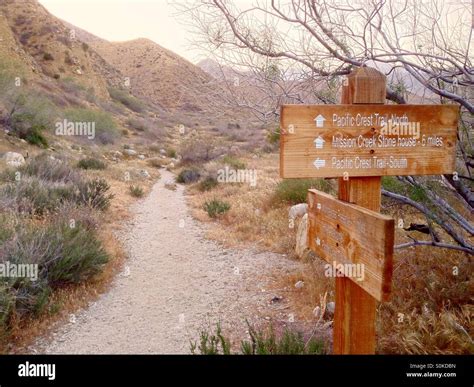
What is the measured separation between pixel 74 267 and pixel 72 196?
3461 mm

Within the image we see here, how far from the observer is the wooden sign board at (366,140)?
2217 mm

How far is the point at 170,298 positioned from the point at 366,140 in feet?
12.7

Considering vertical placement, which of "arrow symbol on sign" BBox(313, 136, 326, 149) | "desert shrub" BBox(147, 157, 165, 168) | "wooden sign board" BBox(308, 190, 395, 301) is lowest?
"wooden sign board" BBox(308, 190, 395, 301)

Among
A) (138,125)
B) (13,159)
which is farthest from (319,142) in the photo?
(138,125)

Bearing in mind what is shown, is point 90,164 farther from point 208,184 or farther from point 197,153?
point 197,153

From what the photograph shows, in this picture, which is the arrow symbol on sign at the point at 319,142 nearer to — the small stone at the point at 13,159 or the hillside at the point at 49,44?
the small stone at the point at 13,159

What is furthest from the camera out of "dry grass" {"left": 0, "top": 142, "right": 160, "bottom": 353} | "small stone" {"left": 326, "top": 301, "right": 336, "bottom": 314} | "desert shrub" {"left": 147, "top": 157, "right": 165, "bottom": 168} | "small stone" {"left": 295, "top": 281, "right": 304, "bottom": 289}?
"desert shrub" {"left": 147, "top": 157, "right": 165, "bottom": 168}

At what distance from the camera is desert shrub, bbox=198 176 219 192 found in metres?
13.1

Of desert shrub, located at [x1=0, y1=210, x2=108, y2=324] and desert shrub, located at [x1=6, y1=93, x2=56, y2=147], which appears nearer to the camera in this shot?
desert shrub, located at [x1=0, y1=210, x2=108, y2=324]

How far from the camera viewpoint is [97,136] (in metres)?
24.4

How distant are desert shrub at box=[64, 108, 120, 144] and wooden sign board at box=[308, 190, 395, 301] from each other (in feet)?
76.0

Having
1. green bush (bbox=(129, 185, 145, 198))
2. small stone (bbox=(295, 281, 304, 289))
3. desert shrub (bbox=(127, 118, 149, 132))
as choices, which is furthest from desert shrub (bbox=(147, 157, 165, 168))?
small stone (bbox=(295, 281, 304, 289))

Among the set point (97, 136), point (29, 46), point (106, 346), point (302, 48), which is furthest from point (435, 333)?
point (29, 46)

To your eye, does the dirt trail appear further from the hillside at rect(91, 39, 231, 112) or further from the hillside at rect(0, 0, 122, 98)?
the hillside at rect(91, 39, 231, 112)
